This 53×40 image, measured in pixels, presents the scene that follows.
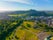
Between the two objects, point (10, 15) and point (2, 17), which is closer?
point (2, 17)

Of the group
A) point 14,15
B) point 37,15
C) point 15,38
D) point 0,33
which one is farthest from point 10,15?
point 15,38

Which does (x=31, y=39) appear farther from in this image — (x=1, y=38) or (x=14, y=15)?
(x=14, y=15)

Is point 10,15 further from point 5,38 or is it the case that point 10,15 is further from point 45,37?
point 45,37

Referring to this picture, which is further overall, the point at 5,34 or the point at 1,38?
the point at 5,34

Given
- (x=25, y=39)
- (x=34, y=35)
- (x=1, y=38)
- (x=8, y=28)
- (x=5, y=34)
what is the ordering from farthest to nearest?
→ (x=8, y=28) → (x=5, y=34) → (x=1, y=38) → (x=34, y=35) → (x=25, y=39)

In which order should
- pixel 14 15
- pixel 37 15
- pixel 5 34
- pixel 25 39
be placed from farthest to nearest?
pixel 14 15
pixel 37 15
pixel 5 34
pixel 25 39

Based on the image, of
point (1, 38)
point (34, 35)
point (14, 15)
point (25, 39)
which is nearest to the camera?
point (25, 39)

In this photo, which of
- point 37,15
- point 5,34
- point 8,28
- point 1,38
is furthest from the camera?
point 37,15

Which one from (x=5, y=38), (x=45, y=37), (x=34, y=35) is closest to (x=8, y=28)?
(x=5, y=38)

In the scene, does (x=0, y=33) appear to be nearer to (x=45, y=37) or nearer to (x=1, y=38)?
(x=1, y=38)

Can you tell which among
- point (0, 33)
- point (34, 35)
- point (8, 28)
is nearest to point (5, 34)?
point (0, 33)
